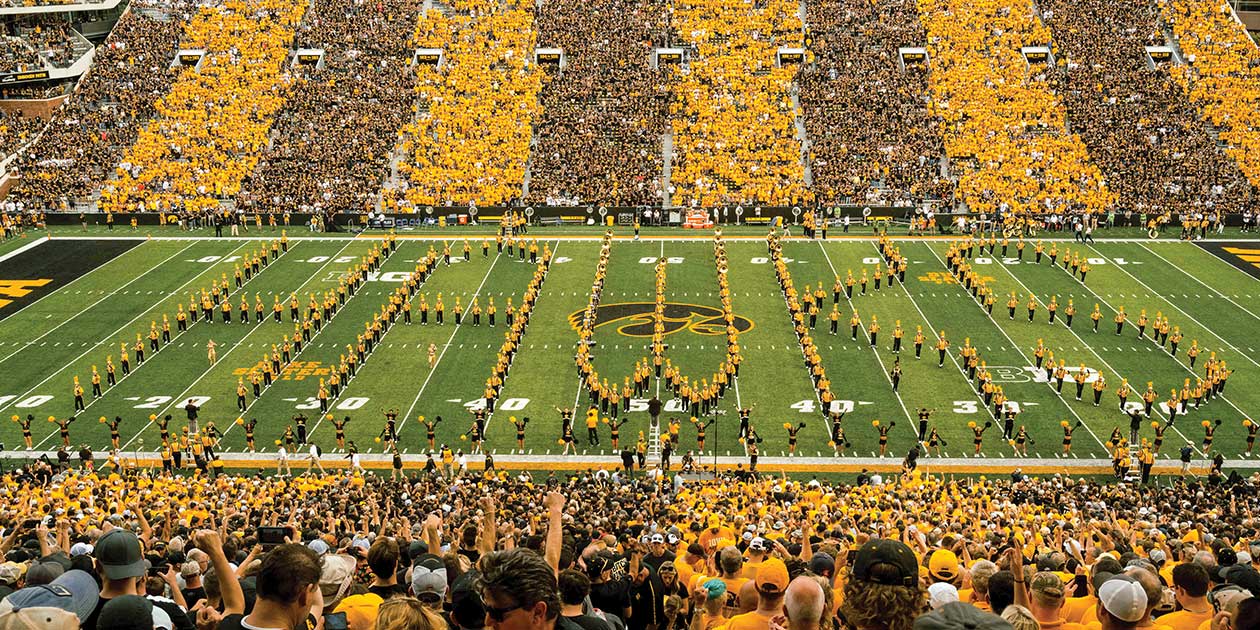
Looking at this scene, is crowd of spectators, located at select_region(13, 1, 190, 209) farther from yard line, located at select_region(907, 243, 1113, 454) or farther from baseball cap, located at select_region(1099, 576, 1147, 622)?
baseball cap, located at select_region(1099, 576, 1147, 622)

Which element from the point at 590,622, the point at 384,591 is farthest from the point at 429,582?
the point at 590,622

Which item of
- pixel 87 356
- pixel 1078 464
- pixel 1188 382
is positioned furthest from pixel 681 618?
pixel 87 356

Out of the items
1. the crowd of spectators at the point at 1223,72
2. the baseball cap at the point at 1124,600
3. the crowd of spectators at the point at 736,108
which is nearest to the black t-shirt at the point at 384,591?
the baseball cap at the point at 1124,600

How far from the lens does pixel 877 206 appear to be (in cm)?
4972

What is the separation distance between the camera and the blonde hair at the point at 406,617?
493cm

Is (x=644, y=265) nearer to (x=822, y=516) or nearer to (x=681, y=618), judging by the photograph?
(x=822, y=516)

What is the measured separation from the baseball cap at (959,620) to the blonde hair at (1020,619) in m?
0.64

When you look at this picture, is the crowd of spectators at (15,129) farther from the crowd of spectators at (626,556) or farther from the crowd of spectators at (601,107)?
the crowd of spectators at (626,556)

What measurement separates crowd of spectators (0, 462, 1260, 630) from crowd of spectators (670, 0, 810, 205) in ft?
104

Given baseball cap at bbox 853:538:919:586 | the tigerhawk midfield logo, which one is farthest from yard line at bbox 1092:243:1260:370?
baseball cap at bbox 853:538:919:586

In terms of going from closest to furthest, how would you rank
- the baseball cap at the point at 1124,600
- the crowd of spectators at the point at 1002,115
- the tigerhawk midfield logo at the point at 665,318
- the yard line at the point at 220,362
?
the baseball cap at the point at 1124,600 → the yard line at the point at 220,362 → the tigerhawk midfield logo at the point at 665,318 → the crowd of spectators at the point at 1002,115

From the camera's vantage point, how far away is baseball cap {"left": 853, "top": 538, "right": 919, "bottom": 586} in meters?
5.59

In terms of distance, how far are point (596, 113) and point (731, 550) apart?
164 feet

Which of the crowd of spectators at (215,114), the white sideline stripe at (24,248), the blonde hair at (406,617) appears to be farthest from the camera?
the crowd of spectators at (215,114)
